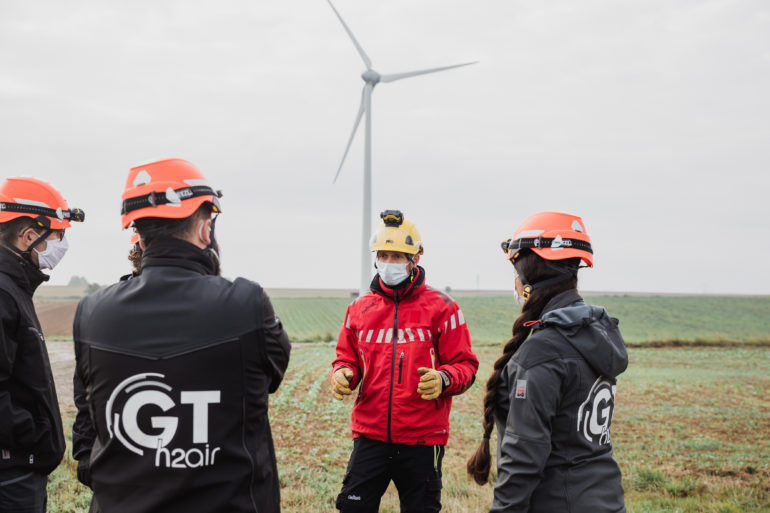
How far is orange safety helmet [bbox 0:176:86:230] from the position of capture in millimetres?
3852

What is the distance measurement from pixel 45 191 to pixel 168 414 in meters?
2.47

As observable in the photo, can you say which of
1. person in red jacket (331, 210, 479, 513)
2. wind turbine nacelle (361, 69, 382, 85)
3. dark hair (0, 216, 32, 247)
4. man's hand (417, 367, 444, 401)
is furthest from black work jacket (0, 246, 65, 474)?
wind turbine nacelle (361, 69, 382, 85)

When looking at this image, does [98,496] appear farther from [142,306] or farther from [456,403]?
[456,403]

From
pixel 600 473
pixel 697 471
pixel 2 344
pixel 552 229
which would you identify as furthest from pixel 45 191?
pixel 697 471

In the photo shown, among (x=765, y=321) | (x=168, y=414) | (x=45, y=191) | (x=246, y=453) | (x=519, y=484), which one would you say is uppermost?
(x=45, y=191)

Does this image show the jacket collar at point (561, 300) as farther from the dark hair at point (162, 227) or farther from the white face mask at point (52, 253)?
the white face mask at point (52, 253)

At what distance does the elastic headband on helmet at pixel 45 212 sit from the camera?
12.6 ft

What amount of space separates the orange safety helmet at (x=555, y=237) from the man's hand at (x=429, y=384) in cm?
133

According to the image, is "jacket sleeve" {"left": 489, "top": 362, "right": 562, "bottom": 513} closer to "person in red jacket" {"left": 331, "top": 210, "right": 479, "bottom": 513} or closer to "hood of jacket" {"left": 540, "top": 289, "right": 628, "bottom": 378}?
"hood of jacket" {"left": 540, "top": 289, "right": 628, "bottom": 378}

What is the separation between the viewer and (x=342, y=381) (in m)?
4.47

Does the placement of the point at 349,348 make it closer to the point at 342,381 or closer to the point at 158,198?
the point at 342,381

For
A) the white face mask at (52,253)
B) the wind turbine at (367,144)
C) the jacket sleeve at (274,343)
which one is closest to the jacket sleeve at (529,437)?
the jacket sleeve at (274,343)

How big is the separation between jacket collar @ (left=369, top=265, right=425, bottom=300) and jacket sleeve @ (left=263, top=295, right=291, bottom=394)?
7.27 ft

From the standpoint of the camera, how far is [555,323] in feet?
9.56
